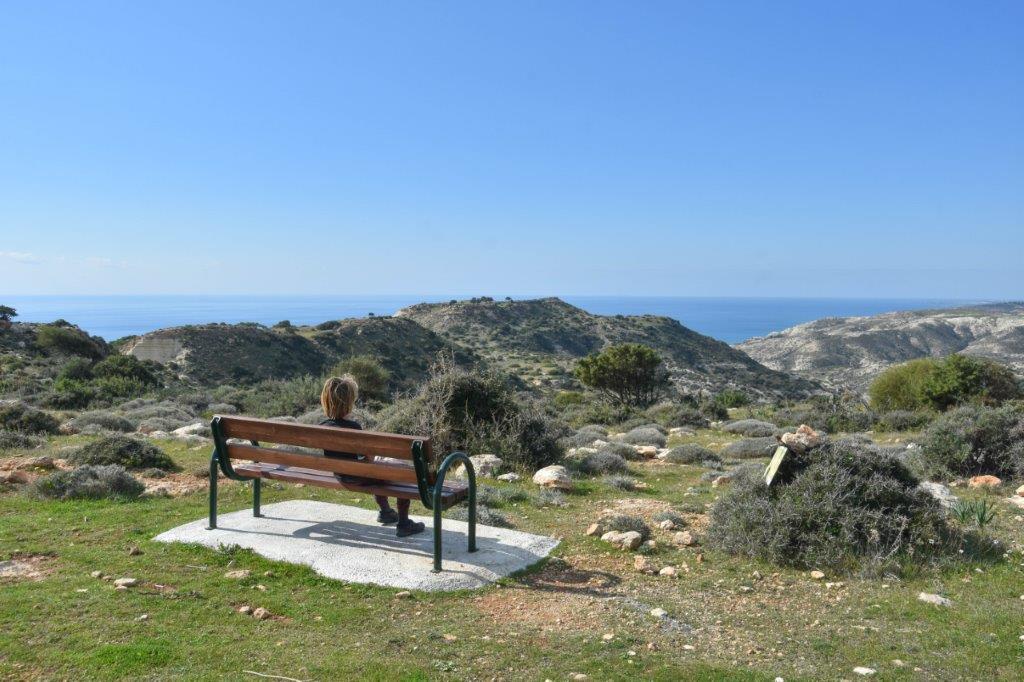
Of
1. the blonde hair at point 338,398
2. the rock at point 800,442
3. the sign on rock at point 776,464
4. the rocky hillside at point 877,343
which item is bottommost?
the rocky hillside at point 877,343

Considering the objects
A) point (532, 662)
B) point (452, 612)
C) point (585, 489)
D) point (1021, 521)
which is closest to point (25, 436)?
point (585, 489)

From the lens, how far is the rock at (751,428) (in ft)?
53.9

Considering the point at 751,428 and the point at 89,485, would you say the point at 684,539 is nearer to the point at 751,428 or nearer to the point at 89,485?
the point at 89,485

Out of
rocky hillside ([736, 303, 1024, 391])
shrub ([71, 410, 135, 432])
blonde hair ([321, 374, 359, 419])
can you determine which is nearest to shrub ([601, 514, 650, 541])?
blonde hair ([321, 374, 359, 419])

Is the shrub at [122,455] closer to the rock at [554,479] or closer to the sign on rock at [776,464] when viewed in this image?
the rock at [554,479]

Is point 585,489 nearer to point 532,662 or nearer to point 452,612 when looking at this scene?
point 452,612

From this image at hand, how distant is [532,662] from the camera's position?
3.74m

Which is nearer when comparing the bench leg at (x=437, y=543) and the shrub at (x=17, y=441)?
the bench leg at (x=437, y=543)

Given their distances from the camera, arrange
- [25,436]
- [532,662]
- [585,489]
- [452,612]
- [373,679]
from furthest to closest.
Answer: [25,436] → [585,489] → [452,612] → [532,662] → [373,679]

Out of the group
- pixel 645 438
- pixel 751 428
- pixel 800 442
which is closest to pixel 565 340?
pixel 751 428

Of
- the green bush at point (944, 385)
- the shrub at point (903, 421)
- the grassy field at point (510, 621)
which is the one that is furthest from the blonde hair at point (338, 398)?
the green bush at point (944, 385)

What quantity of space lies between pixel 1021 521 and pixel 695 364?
53920 mm

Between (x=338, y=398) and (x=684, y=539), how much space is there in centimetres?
331

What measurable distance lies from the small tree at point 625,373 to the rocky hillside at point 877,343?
40.2m
